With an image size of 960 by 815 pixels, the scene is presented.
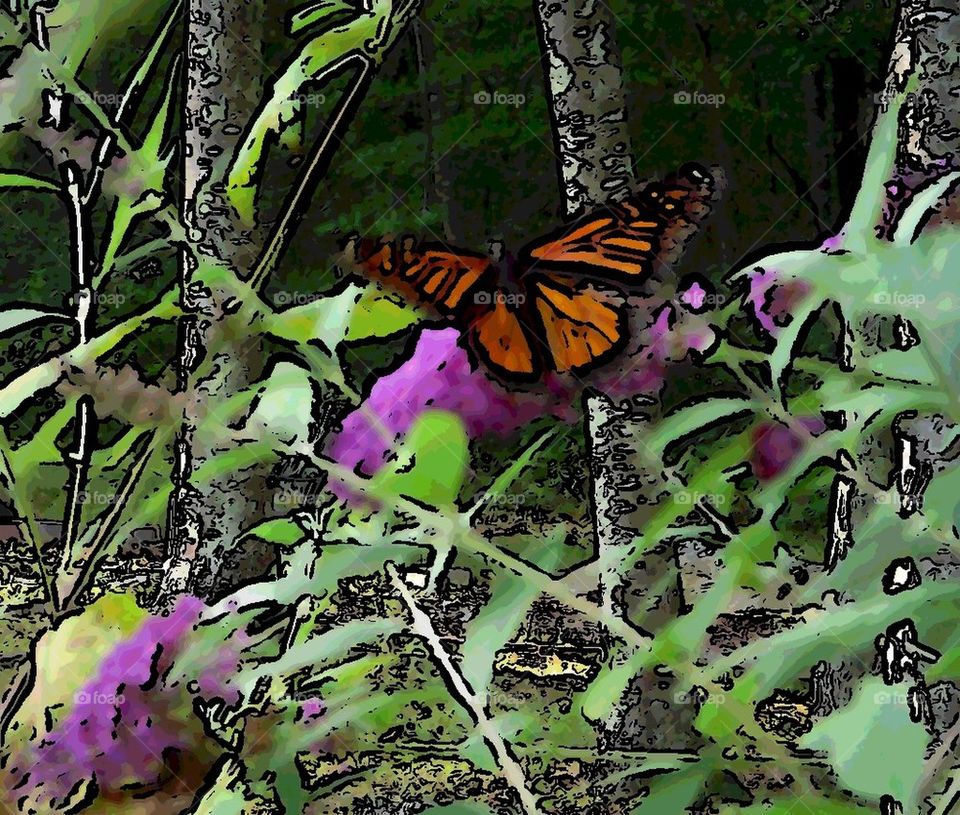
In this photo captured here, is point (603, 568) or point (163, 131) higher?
point (163, 131)

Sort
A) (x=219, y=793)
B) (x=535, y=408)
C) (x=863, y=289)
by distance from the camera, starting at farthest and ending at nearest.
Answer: (x=535, y=408) < (x=219, y=793) < (x=863, y=289)

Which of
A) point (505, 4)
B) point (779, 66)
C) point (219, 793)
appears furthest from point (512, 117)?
point (219, 793)

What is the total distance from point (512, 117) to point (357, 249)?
69cm

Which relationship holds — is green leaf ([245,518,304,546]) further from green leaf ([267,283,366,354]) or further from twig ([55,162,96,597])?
twig ([55,162,96,597])

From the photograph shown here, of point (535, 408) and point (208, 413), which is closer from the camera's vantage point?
point (535, 408)

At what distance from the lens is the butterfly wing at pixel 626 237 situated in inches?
35.2

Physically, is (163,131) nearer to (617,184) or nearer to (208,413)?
(208,413)

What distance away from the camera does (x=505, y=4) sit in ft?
4.74

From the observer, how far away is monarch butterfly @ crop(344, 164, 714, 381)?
0.88 m
